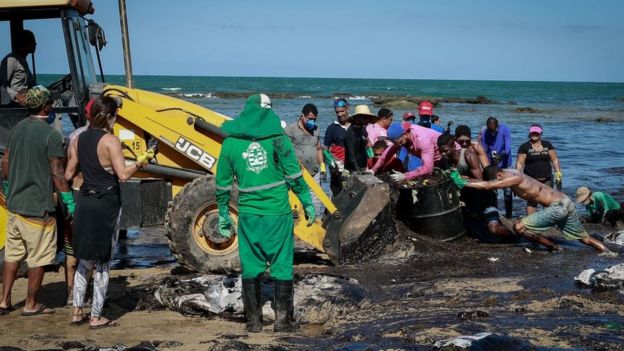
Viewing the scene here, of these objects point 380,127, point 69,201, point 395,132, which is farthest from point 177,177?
point 380,127

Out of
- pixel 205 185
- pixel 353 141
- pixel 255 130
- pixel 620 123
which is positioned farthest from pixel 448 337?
pixel 620 123

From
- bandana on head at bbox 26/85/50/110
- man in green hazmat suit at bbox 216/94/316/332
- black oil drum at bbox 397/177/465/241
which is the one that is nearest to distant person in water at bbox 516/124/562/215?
black oil drum at bbox 397/177/465/241

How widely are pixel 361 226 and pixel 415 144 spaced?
1.83 m

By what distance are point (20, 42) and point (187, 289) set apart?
3.29 metres

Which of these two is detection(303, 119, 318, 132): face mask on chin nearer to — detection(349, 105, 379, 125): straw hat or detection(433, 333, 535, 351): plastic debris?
detection(349, 105, 379, 125): straw hat

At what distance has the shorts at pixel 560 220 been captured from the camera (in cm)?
969

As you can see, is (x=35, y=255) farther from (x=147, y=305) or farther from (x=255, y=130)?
(x=255, y=130)

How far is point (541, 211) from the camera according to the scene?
985 centimetres

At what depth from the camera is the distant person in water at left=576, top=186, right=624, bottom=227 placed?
11688mm

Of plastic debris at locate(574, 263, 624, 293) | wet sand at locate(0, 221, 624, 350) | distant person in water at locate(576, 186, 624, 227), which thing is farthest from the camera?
distant person in water at locate(576, 186, 624, 227)

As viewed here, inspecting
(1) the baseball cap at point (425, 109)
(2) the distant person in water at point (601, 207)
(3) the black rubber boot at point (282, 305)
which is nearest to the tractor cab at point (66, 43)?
(3) the black rubber boot at point (282, 305)

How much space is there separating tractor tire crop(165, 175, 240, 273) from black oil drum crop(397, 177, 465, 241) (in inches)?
105

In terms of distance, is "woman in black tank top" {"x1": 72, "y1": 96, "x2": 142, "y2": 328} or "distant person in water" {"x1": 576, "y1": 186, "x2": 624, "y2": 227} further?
"distant person in water" {"x1": 576, "y1": 186, "x2": 624, "y2": 227}

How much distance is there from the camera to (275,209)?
6.37 meters
